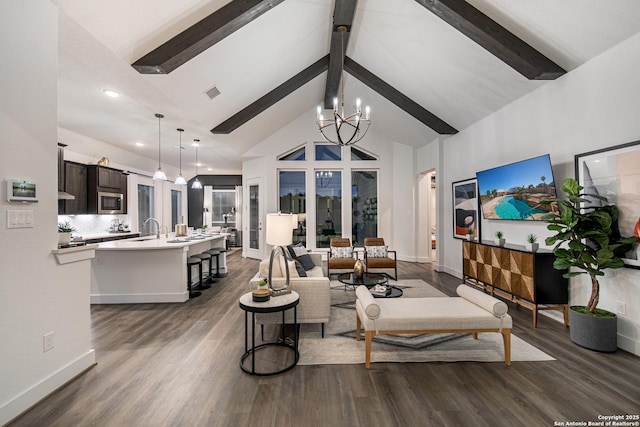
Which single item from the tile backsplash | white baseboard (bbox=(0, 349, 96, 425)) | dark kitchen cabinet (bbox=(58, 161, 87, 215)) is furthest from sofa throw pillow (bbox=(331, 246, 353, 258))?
the tile backsplash

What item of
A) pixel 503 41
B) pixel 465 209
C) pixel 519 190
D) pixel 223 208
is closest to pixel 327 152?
pixel 465 209

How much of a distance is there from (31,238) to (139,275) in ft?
7.98

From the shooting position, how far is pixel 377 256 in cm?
559

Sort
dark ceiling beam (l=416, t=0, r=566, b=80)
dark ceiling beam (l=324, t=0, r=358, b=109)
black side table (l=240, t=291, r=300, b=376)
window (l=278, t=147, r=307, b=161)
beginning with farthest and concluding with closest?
window (l=278, t=147, r=307, b=161), dark ceiling beam (l=324, t=0, r=358, b=109), dark ceiling beam (l=416, t=0, r=566, b=80), black side table (l=240, t=291, r=300, b=376)

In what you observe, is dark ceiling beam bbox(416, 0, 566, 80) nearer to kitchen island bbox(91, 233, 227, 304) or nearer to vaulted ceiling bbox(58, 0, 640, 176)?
vaulted ceiling bbox(58, 0, 640, 176)

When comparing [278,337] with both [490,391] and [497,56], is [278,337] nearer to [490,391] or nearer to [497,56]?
[490,391]

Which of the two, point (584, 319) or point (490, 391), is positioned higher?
point (584, 319)

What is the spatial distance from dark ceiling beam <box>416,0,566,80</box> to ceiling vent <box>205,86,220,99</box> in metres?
3.10

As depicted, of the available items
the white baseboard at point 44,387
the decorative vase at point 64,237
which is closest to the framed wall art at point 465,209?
the white baseboard at point 44,387

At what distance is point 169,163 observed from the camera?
8.44 metres

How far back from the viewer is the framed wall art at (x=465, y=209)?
5.20m

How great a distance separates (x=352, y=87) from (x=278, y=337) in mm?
5545

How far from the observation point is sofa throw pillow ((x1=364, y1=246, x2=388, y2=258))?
559cm

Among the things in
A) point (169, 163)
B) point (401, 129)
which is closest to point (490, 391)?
point (401, 129)
